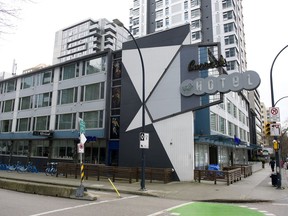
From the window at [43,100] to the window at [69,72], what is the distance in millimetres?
2992

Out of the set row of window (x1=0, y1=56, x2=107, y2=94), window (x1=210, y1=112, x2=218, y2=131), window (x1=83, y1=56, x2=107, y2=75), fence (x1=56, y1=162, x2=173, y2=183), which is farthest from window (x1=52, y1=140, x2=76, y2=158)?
window (x1=210, y1=112, x2=218, y2=131)

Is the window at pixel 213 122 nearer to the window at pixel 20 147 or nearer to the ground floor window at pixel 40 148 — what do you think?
the ground floor window at pixel 40 148

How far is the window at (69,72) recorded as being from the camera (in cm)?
3084

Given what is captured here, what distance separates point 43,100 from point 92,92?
28.2ft

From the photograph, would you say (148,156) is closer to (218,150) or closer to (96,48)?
(218,150)

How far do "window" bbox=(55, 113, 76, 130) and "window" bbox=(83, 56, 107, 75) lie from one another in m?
5.05

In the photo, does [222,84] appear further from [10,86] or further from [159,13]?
[159,13]

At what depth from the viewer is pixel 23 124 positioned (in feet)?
117

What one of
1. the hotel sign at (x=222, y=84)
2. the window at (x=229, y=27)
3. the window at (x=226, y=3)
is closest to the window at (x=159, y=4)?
the window at (x=226, y=3)

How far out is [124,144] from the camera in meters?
23.8

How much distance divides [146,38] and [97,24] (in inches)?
2985

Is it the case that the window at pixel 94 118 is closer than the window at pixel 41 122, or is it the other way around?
the window at pixel 94 118

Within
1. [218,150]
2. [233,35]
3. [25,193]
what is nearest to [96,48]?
[233,35]

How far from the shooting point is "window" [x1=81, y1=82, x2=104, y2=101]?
91.4 ft
